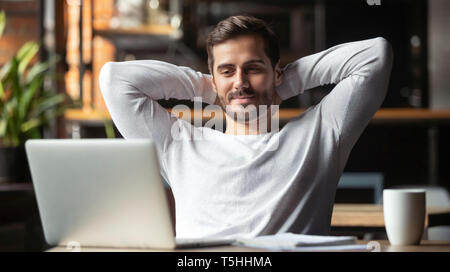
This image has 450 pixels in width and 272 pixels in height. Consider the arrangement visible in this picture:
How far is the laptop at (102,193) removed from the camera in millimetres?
910

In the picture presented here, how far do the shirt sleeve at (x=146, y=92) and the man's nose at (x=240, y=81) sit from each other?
131 millimetres

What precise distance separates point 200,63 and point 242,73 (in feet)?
9.48

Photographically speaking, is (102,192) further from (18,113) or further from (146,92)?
(18,113)

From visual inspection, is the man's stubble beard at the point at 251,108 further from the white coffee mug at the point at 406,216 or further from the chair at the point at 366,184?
the chair at the point at 366,184

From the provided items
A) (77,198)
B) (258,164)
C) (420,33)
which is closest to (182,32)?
(420,33)

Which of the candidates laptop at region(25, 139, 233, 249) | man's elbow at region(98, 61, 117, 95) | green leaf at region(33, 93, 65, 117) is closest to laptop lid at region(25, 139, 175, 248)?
laptop at region(25, 139, 233, 249)

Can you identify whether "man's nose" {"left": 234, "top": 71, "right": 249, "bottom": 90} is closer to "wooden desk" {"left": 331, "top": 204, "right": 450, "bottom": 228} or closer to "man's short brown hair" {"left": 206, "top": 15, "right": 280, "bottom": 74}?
"man's short brown hair" {"left": 206, "top": 15, "right": 280, "bottom": 74}

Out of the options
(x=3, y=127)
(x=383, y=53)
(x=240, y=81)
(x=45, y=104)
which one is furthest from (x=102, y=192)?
(x=45, y=104)

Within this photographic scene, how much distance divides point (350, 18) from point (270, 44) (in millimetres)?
3159

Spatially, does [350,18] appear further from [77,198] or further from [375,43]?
[77,198]

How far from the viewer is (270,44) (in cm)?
150

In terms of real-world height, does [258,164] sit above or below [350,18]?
below

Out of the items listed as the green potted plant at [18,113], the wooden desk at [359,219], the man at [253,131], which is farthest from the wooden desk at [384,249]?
the green potted plant at [18,113]

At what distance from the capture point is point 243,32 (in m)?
1.48
